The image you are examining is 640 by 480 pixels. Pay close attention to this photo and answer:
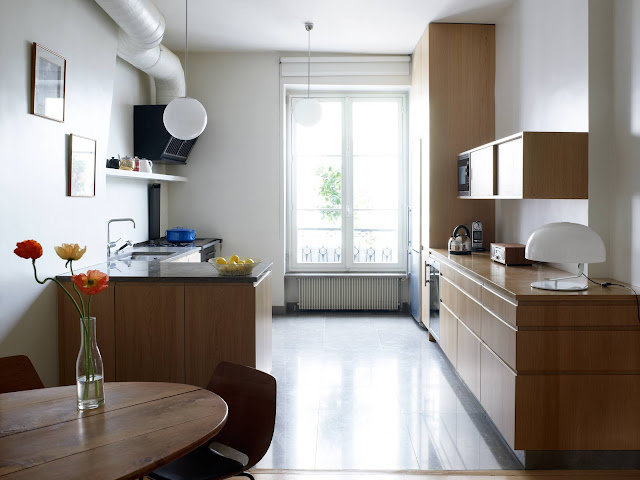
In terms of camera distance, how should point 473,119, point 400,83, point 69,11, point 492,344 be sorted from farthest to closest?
point 400,83 < point 473,119 < point 69,11 < point 492,344

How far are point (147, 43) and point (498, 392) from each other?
362 cm

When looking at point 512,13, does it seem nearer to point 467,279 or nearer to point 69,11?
point 467,279

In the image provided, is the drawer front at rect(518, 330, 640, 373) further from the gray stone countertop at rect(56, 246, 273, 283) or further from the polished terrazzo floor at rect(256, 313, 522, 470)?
the gray stone countertop at rect(56, 246, 273, 283)

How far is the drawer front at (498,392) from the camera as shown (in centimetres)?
315

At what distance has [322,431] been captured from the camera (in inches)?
144

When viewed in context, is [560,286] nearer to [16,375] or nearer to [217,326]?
[217,326]

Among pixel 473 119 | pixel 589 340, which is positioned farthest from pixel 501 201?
pixel 589 340

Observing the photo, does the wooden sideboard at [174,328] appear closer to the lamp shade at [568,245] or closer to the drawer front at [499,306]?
the drawer front at [499,306]

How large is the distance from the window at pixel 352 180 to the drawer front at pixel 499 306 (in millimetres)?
3711

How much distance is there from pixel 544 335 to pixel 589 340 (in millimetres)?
222

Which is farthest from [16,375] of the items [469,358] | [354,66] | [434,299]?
[354,66]

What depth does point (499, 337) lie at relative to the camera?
337 cm

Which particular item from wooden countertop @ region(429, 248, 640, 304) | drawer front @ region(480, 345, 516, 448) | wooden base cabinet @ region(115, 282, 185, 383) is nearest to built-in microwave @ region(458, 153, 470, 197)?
wooden countertop @ region(429, 248, 640, 304)

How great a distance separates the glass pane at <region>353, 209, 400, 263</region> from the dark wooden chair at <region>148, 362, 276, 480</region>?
5.08 m
